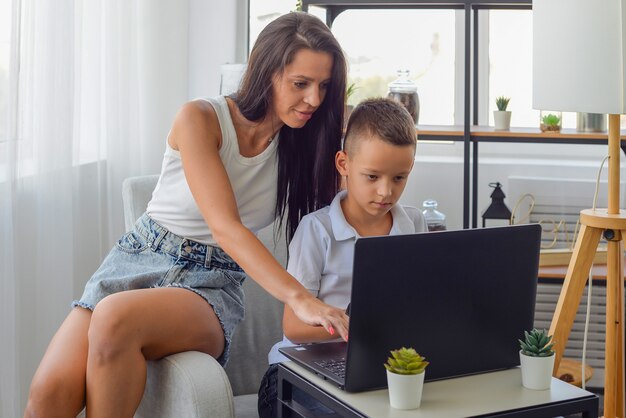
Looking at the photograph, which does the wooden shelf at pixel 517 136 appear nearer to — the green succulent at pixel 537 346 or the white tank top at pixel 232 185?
the white tank top at pixel 232 185

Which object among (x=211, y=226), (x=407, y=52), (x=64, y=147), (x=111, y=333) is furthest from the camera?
(x=407, y=52)

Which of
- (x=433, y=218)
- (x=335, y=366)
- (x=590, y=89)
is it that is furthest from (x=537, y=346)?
(x=433, y=218)

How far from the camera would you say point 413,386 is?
45.6 inches

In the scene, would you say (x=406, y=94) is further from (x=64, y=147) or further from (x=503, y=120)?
(x=64, y=147)

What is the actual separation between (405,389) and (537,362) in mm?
221

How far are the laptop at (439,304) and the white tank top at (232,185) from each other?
562 mm

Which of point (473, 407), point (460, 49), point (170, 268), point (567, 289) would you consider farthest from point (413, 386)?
point (460, 49)

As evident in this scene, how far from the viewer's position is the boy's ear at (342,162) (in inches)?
70.2

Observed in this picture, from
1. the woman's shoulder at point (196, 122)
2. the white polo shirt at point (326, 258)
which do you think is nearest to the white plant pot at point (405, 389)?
the white polo shirt at point (326, 258)

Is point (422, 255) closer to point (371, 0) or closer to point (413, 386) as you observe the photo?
point (413, 386)

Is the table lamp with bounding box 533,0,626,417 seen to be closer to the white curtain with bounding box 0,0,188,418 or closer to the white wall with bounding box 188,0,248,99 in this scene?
the white curtain with bounding box 0,0,188,418

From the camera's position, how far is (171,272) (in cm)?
180

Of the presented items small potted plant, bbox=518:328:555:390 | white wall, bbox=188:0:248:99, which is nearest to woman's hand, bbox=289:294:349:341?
small potted plant, bbox=518:328:555:390

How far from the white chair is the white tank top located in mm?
205
